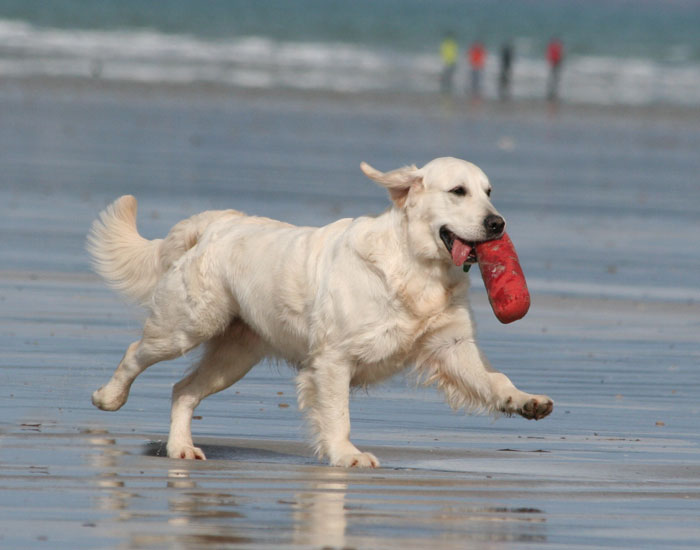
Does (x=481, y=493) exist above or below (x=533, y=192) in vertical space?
below

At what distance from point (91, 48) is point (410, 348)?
49945 millimetres

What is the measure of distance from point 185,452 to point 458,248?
162 cm

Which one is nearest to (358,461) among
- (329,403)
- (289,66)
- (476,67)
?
(329,403)

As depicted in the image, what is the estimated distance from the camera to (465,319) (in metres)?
7.31

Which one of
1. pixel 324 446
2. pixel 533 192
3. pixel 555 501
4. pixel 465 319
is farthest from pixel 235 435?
pixel 533 192

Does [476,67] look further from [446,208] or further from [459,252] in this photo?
[459,252]

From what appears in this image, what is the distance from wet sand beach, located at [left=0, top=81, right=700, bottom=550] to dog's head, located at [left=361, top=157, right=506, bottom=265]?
766 millimetres

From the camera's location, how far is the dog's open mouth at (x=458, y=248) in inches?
280

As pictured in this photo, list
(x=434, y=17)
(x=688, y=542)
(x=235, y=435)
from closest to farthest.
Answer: (x=688, y=542) → (x=235, y=435) → (x=434, y=17)

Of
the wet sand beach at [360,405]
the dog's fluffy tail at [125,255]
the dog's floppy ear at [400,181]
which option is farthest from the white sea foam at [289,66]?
the dog's floppy ear at [400,181]

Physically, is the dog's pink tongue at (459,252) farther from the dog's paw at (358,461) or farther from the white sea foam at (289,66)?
the white sea foam at (289,66)

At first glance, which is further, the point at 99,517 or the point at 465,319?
the point at 465,319

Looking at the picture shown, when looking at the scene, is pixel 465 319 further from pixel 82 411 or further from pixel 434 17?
pixel 434 17

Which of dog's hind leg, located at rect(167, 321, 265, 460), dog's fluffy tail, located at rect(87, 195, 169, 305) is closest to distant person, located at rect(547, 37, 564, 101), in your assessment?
dog's fluffy tail, located at rect(87, 195, 169, 305)
